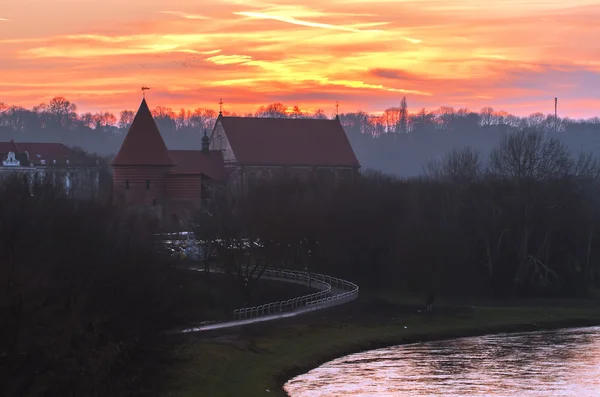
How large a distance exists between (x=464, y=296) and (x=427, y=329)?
12.8m

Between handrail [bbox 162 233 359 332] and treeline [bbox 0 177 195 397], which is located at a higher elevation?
treeline [bbox 0 177 195 397]

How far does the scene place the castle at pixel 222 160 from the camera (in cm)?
9194

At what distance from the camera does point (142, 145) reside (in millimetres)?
92188

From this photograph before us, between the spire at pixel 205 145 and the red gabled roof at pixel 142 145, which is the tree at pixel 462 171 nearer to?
the red gabled roof at pixel 142 145

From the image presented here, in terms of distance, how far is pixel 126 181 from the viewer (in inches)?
3622

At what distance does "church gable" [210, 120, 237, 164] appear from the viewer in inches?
4305

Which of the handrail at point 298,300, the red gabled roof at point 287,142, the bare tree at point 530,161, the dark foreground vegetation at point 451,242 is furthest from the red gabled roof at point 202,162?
the handrail at point 298,300

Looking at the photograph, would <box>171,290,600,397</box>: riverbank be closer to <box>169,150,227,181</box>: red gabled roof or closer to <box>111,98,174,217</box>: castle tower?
<box>111,98,174,217</box>: castle tower

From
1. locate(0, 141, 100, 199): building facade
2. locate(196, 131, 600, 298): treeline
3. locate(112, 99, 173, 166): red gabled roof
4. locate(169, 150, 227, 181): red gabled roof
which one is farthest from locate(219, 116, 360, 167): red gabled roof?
locate(196, 131, 600, 298): treeline

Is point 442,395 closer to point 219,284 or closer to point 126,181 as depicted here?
point 219,284

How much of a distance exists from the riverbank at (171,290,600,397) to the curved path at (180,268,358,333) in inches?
34.8

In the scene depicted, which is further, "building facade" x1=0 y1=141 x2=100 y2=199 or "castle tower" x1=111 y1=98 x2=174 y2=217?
"building facade" x1=0 y1=141 x2=100 y2=199

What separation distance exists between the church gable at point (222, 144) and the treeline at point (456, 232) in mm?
32364

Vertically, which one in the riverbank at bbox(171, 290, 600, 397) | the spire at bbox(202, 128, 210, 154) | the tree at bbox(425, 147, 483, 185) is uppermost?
the spire at bbox(202, 128, 210, 154)
